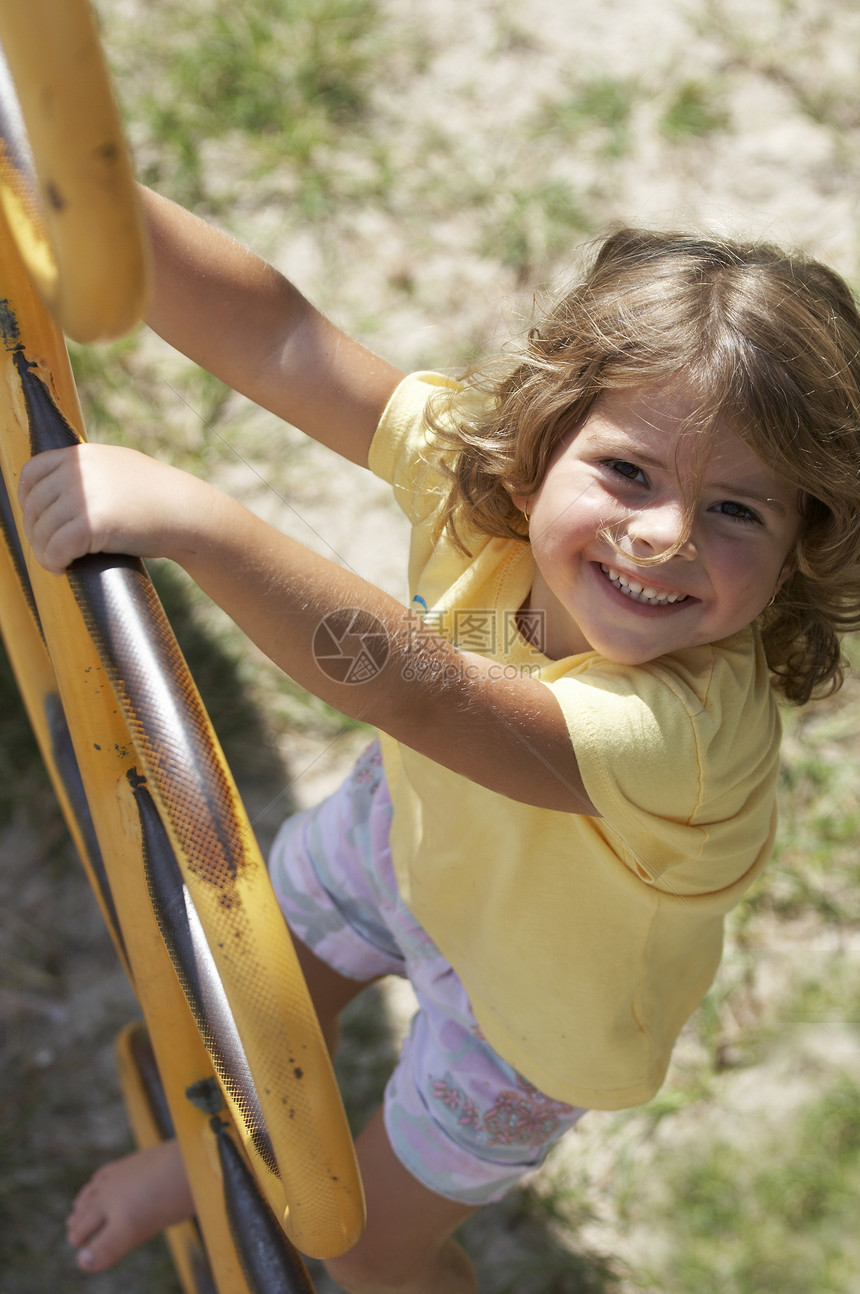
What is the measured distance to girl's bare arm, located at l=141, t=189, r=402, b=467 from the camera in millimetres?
986

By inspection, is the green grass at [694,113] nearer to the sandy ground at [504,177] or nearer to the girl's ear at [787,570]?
the sandy ground at [504,177]

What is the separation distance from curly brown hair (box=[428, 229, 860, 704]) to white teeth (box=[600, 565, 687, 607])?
122 mm

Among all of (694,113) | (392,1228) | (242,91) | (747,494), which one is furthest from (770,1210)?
(242,91)

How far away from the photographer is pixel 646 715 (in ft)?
2.65

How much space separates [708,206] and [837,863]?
50.8 inches

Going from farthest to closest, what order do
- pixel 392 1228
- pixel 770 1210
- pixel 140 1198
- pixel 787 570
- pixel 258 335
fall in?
pixel 770 1210, pixel 140 1198, pixel 392 1228, pixel 258 335, pixel 787 570

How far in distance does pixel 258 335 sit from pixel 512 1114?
2.64 ft

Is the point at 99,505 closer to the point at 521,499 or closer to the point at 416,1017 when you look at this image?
the point at 521,499

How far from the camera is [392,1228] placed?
1172 mm

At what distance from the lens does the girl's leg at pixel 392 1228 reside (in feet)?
3.82

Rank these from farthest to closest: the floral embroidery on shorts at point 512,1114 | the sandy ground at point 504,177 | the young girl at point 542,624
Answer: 1. the sandy ground at point 504,177
2. the floral embroidery on shorts at point 512,1114
3. the young girl at point 542,624

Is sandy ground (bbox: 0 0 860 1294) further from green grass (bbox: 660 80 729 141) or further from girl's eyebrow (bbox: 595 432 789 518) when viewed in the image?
girl's eyebrow (bbox: 595 432 789 518)

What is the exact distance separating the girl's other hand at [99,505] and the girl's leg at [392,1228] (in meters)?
0.81

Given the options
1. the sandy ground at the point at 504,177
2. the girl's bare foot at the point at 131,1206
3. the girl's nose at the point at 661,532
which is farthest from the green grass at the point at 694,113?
the girl's bare foot at the point at 131,1206
